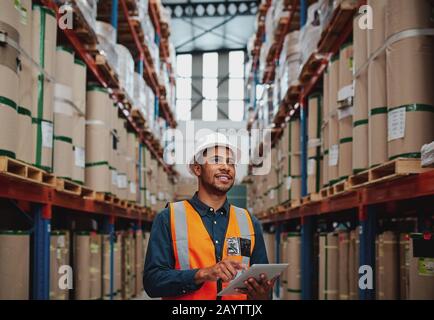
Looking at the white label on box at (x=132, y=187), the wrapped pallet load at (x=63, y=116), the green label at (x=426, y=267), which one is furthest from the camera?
the white label on box at (x=132, y=187)

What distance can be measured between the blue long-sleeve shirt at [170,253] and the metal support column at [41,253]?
6.95ft

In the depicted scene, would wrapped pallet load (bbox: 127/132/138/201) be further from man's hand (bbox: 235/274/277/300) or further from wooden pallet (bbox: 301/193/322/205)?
man's hand (bbox: 235/274/277/300)

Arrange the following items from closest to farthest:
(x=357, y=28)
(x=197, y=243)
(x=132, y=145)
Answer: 1. (x=197, y=243)
2. (x=357, y=28)
3. (x=132, y=145)

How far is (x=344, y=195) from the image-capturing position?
475 centimetres

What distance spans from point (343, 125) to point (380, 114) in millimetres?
1035

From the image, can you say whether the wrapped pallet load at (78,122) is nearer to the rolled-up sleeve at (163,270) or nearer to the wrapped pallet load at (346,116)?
the wrapped pallet load at (346,116)

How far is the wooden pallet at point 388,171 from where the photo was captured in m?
3.11

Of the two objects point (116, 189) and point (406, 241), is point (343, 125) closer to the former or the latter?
point (406, 241)

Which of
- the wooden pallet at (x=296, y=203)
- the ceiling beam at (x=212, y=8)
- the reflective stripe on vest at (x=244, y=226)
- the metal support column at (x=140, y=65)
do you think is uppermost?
the ceiling beam at (x=212, y=8)

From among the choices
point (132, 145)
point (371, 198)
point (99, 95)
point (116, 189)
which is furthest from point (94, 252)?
point (371, 198)

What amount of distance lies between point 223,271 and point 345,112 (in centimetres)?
268

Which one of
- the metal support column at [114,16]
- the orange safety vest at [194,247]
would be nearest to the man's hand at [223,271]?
the orange safety vest at [194,247]

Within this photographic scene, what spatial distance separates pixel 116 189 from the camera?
7047 millimetres

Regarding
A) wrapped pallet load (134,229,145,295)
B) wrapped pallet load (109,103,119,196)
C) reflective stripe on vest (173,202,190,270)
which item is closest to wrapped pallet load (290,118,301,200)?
wrapped pallet load (109,103,119,196)
